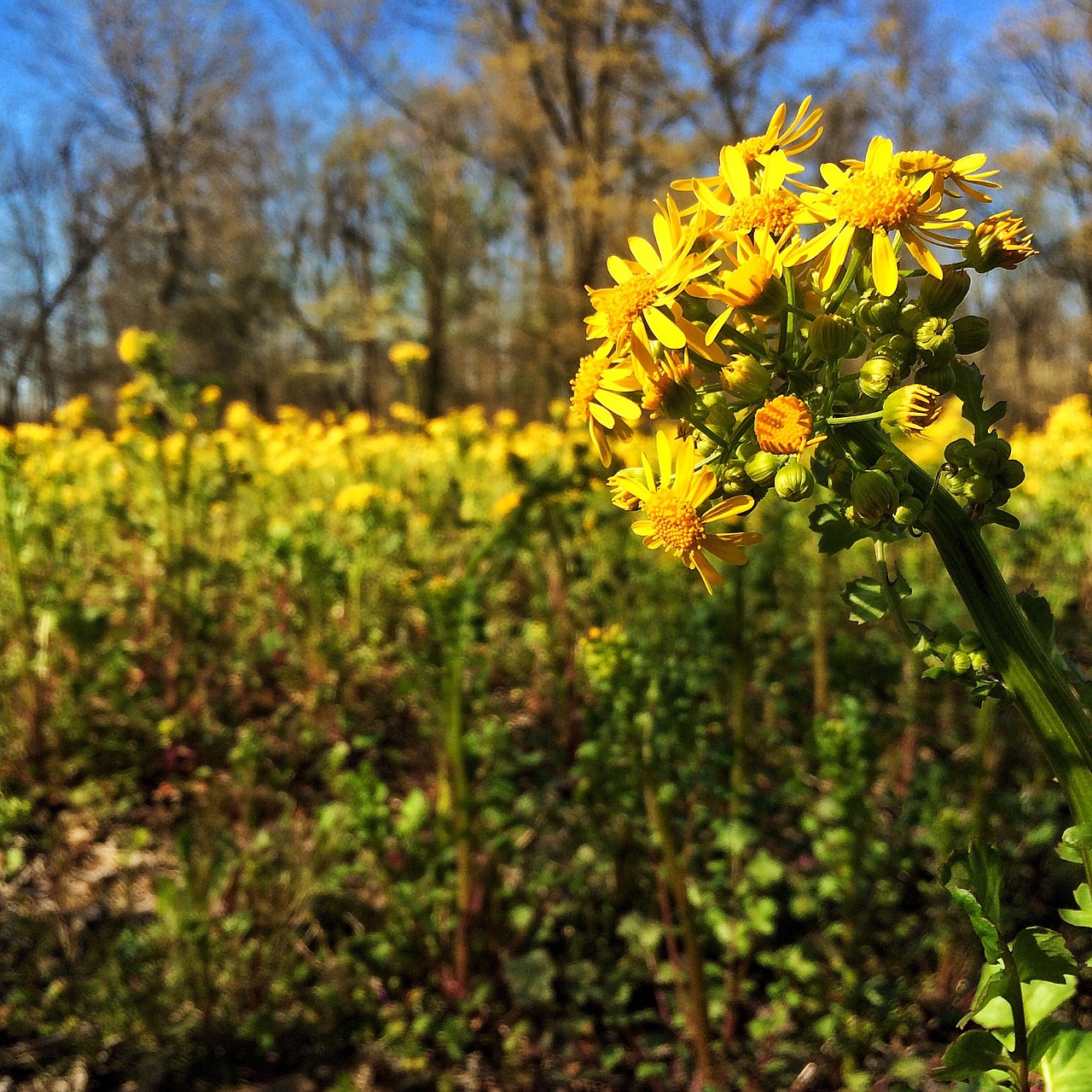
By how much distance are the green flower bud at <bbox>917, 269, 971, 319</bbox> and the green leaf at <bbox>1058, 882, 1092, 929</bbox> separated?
53 cm

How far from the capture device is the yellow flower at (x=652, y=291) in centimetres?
74

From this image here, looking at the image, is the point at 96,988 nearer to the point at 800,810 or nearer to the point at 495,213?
the point at 800,810

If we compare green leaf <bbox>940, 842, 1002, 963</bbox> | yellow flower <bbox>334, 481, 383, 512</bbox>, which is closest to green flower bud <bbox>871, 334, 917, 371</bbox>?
green leaf <bbox>940, 842, 1002, 963</bbox>

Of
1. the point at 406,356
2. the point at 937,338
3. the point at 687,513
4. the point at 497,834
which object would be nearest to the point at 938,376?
the point at 937,338

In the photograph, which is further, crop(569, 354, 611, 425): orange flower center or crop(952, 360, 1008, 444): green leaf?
crop(569, 354, 611, 425): orange flower center

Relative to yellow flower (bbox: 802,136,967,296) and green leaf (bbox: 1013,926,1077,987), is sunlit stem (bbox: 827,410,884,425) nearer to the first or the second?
yellow flower (bbox: 802,136,967,296)

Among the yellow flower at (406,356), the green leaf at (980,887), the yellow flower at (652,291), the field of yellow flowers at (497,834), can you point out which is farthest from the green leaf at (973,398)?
the yellow flower at (406,356)

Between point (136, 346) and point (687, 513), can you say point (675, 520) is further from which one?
point (136, 346)

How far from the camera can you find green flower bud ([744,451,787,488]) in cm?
69

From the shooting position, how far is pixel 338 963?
185 centimetres

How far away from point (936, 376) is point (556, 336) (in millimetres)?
11993

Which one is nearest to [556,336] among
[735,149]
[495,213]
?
[495,213]

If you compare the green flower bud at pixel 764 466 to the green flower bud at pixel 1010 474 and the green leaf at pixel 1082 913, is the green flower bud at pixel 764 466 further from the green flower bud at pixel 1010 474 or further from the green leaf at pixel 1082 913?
the green leaf at pixel 1082 913

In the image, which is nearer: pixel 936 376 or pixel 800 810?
pixel 936 376
